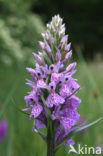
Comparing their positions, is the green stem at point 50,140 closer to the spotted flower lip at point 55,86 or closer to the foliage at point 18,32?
the spotted flower lip at point 55,86

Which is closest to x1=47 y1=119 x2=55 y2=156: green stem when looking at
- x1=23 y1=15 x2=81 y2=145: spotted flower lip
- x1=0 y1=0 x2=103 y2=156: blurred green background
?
x1=23 y1=15 x2=81 y2=145: spotted flower lip

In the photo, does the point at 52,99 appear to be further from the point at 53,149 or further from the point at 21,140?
the point at 21,140

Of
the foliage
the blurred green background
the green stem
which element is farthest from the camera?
the foliage

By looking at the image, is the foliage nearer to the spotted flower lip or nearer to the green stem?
the spotted flower lip

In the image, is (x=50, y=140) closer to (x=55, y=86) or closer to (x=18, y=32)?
(x=55, y=86)

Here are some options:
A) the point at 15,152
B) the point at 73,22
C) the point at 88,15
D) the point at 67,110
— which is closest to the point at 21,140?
the point at 15,152

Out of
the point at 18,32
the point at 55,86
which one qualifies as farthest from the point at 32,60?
the point at 55,86
